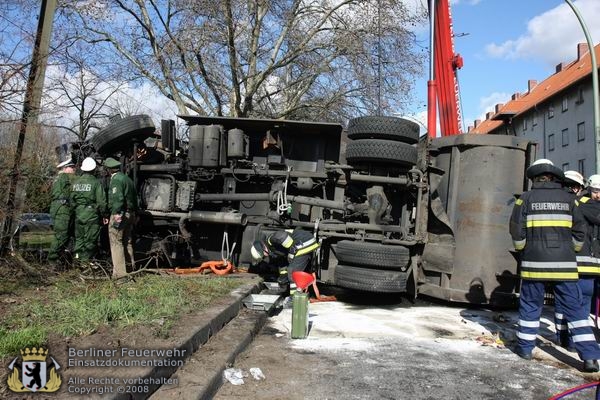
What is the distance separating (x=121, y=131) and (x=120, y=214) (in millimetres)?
1428

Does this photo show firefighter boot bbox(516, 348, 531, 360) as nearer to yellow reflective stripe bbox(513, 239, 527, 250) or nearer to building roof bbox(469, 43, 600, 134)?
yellow reflective stripe bbox(513, 239, 527, 250)

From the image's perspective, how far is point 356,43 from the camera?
15.4 m

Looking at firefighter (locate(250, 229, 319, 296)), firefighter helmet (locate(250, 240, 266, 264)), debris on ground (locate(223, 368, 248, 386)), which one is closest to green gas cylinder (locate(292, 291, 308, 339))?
debris on ground (locate(223, 368, 248, 386))

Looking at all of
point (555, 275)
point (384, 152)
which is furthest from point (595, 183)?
point (384, 152)

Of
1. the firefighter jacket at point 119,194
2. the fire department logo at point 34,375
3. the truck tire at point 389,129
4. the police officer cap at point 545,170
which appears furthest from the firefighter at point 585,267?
the firefighter jacket at point 119,194

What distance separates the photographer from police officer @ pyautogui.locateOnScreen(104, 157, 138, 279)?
6219 mm

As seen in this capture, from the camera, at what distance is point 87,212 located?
642 cm

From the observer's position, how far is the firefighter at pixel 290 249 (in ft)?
20.1

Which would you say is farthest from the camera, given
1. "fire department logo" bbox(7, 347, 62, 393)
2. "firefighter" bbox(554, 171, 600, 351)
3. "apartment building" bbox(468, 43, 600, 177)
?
"apartment building" bbox(468, 43, 600, 177)

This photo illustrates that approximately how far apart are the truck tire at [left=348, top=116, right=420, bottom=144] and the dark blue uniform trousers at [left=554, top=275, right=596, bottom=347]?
2.49 metres

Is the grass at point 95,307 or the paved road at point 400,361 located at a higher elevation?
the grass at point 95,307

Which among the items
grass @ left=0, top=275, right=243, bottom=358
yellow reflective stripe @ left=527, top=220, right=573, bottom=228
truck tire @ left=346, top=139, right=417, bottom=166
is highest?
truck tire @ left=346, top=139, right=417, bottom=166

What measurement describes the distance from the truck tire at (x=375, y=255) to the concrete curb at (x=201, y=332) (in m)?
1.21

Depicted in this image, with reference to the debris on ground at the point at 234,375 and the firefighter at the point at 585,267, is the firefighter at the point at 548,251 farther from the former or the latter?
the debris on ground at the point at 234,375
